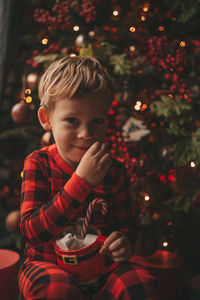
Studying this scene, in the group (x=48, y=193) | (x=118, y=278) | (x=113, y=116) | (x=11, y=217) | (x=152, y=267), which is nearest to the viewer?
(x=118, y=278)

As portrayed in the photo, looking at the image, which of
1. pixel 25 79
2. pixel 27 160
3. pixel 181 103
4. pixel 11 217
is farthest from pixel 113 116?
pixel 11 217

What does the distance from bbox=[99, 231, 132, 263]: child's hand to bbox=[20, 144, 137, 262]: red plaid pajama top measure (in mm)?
115

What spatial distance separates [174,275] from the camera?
47.4 inches

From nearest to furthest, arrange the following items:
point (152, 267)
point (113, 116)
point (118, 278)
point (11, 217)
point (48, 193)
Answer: point (118, 278) < point (48, 193) < point (152, 267) < point (113, 116) < point (11, 217)

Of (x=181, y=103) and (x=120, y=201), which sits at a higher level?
(x=181, y=103)


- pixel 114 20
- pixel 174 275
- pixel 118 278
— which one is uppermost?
pixel 114 20

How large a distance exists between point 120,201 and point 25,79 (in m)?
0.78

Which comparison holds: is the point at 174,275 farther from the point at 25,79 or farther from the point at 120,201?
the point at 25,79

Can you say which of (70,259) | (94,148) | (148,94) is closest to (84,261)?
(70,259)

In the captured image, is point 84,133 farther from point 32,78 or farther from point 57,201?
point 32,78

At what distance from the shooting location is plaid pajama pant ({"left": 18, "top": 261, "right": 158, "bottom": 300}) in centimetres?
74

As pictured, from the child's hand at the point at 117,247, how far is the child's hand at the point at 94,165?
154 millimetres

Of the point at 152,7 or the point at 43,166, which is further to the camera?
the point at 152,7

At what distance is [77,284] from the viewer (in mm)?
770
